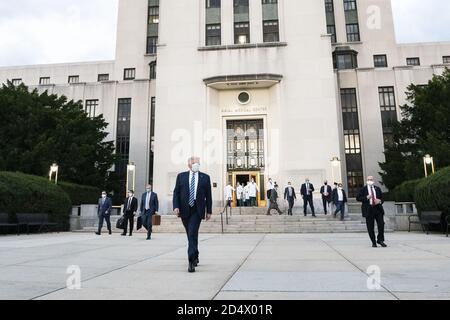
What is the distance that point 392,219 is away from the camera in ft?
62.2

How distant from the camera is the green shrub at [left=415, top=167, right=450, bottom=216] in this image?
14805 mm

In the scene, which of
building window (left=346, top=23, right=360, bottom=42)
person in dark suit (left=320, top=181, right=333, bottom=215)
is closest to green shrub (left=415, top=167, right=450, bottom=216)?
person in dark suit (left=320, top=181, right=333, bottom=215)

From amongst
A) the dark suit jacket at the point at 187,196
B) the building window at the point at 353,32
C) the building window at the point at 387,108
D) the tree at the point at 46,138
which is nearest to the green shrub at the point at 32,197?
the tree at the point at 46,138

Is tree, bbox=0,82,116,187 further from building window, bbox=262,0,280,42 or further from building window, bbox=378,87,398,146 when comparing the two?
building window, bbox=378,87,398,146

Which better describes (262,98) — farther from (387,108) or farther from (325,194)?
(387,108)

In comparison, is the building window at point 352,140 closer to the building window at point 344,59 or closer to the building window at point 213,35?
the building window at point 344,59

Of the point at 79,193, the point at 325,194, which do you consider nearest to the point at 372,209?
the point at 325,194

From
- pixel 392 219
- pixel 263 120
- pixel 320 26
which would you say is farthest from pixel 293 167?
pixel 320 26

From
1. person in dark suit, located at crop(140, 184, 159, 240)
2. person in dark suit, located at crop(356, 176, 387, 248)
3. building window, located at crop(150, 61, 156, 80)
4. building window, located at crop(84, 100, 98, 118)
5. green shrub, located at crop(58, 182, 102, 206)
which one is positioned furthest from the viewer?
building window, located at crop(150, 61, 156, 80)

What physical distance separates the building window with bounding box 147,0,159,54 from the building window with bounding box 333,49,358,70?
2188 centimetres

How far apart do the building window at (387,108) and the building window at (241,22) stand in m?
16.4

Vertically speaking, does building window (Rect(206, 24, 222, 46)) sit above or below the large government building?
above

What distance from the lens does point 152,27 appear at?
44375mm
